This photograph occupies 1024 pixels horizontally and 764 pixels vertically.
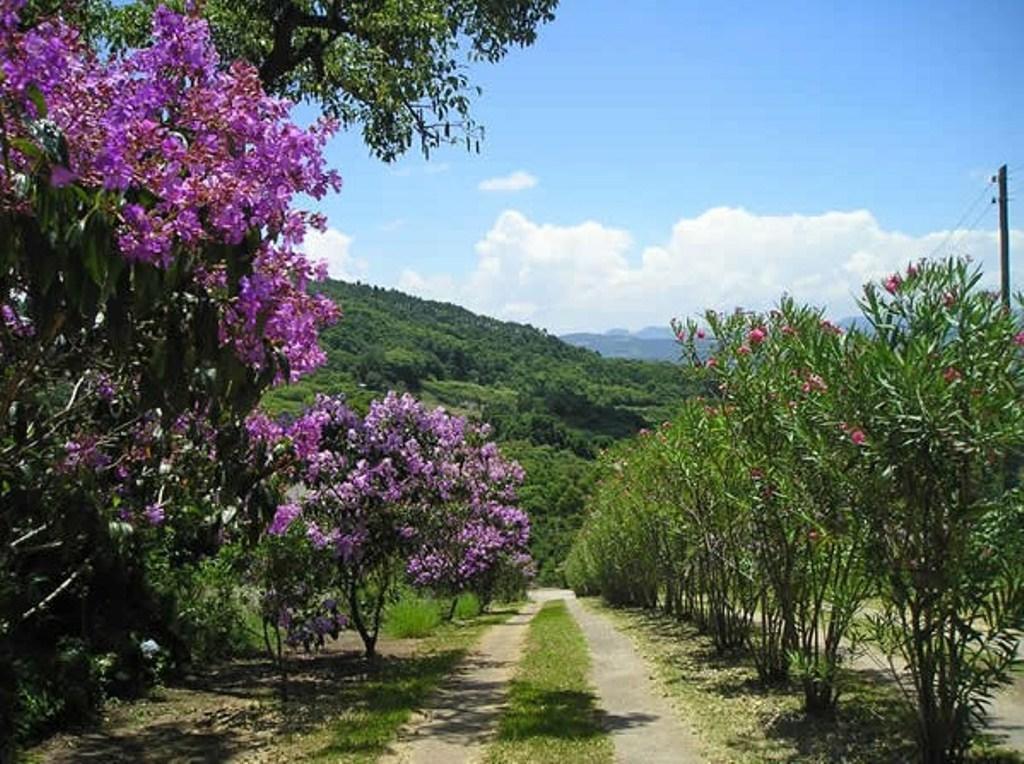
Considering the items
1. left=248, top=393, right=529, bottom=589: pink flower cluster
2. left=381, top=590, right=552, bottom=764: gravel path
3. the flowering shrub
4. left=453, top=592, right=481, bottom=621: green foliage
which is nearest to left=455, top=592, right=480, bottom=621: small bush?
left=453, top=592, right=481, bottom=621: green foliage

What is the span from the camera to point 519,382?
125 metres

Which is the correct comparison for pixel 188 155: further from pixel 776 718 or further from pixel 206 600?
pixel 206 600

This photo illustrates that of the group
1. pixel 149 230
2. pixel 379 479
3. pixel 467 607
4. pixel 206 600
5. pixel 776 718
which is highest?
pixel 149 230

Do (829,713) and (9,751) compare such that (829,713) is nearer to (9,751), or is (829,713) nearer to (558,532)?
(9,751)

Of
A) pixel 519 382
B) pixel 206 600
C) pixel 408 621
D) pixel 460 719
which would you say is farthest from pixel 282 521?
pixel 519 382

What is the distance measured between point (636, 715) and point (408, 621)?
1134cm

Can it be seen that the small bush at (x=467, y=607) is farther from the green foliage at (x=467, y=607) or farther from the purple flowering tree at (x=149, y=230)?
the purple flowering tree at (x=149, y=230)

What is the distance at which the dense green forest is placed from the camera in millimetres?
73812

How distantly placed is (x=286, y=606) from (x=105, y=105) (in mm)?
8137

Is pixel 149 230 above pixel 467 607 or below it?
above

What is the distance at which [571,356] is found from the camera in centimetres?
14700

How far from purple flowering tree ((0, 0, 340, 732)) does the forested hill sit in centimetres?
6502

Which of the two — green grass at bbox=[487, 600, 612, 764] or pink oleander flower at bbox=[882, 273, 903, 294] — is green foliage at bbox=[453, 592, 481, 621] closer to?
green grass at bbox=[487, 600, 612, 764]

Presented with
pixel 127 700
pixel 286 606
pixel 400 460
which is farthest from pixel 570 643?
pixel 127 700
